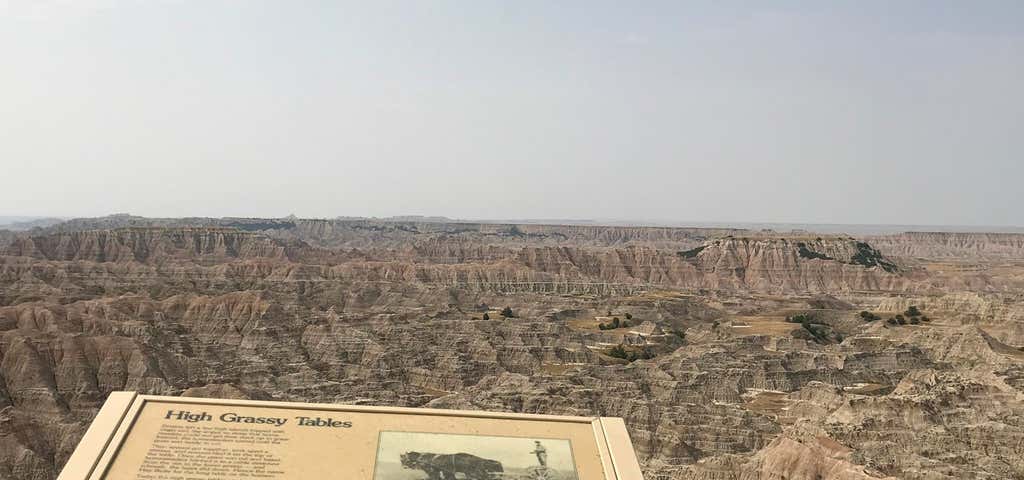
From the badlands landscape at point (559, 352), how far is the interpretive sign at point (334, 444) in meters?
20.5

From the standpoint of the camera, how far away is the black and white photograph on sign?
11859mm

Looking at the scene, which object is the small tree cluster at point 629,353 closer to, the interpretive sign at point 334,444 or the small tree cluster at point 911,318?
the small tree cluster at point 911,318

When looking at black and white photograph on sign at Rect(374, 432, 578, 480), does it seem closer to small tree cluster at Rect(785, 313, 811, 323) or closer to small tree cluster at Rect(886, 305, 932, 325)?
small tree cluster at Rect(785, 313, 811, 323)

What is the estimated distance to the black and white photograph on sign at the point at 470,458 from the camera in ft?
38.9

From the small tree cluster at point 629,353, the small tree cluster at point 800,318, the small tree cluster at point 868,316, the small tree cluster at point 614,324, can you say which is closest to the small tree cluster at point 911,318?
the small tree cluster at point 868,316

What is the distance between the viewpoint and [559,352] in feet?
221

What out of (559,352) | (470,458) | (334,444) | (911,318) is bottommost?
(559,352)

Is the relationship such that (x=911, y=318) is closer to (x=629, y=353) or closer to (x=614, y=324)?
(x=614, y=324)

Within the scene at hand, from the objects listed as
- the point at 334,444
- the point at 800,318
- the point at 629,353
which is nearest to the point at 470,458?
the point at 334,444

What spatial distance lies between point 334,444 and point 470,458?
7.78 feet

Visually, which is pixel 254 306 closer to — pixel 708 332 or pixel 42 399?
pixel 42 399

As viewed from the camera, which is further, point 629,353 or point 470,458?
point 629,353

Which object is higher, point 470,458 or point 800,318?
point 470,458

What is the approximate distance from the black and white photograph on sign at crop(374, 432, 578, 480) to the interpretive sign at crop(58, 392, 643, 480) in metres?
0.02
